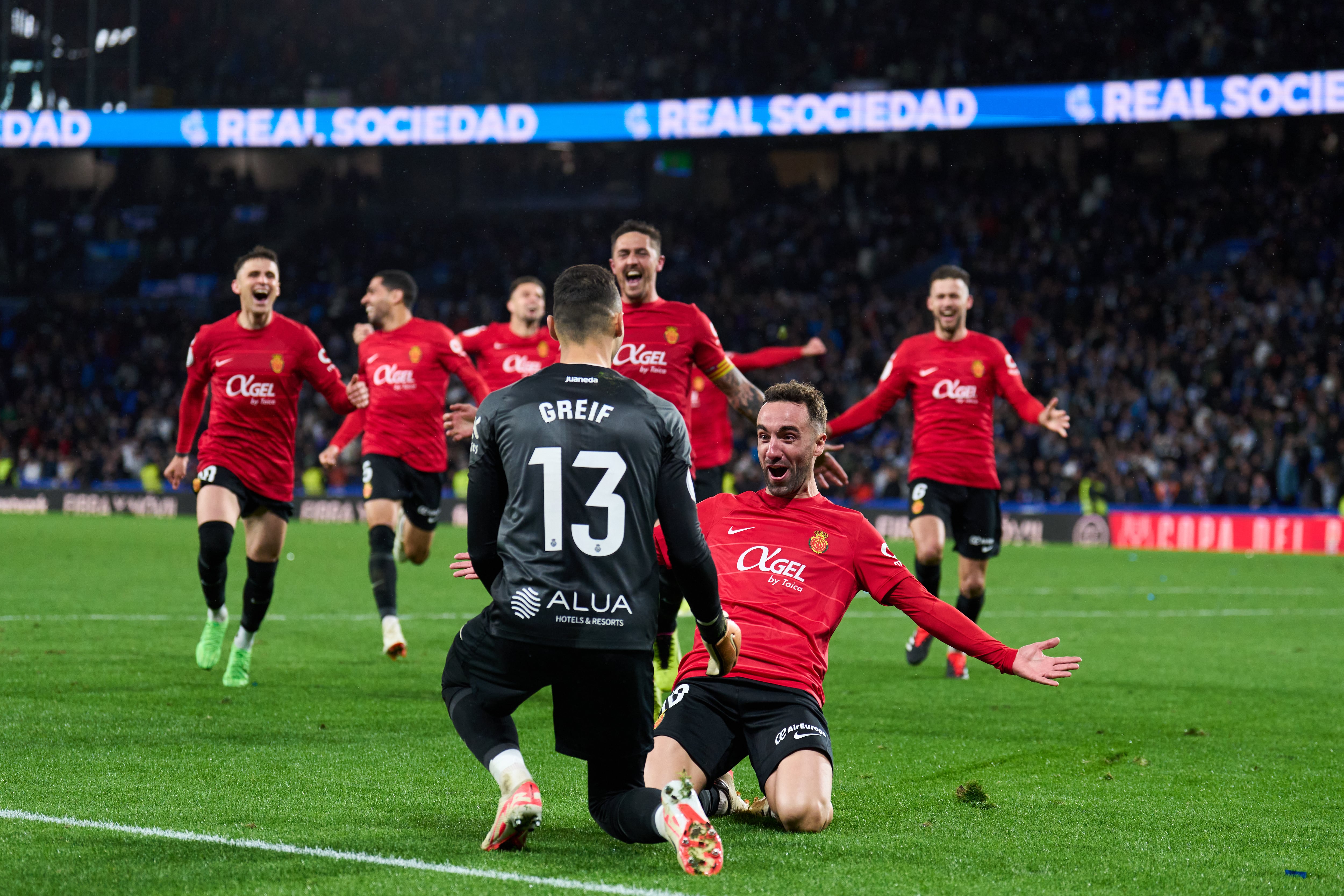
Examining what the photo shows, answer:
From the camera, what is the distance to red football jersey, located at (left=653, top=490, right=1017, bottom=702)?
5512mm

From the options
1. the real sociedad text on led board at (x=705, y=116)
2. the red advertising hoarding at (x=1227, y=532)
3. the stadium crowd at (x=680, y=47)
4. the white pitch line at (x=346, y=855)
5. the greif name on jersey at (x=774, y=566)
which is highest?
the stadium crowd at (x=680, y=47)

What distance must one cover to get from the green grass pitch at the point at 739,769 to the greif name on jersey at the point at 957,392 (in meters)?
1.91

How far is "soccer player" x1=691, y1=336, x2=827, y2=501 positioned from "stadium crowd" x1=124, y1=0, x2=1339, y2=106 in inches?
832

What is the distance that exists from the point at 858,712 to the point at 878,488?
20.2 meters

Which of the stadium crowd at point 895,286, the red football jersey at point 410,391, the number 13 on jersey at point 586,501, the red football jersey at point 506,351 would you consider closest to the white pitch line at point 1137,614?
the red football jersey at point 506,351

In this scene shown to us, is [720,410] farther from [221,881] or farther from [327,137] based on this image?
[327,137]

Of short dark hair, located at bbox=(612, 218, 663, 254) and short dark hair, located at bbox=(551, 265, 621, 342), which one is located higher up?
short dark hair, located at bbox=(612, 218, 663, 254)

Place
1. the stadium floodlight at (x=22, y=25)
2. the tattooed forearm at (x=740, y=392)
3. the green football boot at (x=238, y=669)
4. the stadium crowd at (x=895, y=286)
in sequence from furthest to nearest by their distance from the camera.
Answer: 1. the stadium floodlight at (x=22, y=25)
2. the stadium crowd at (x=895, y=286)
3. the green football boot at (x=238, y=669)
4. the tattooed forearm at (x=740, y=392)

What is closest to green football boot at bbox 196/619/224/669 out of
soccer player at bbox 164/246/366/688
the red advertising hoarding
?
soccer player at bbox 164/246/366/688

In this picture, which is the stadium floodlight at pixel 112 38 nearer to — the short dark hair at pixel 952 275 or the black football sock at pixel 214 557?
the black football sock at pixel 214 557

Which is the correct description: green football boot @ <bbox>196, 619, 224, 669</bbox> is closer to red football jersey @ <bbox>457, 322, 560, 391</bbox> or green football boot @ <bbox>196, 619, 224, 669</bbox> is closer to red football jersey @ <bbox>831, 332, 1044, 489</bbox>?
red football jersey @ <bbox>457, 322, 560, 391</bbox>

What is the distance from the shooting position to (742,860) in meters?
4.70

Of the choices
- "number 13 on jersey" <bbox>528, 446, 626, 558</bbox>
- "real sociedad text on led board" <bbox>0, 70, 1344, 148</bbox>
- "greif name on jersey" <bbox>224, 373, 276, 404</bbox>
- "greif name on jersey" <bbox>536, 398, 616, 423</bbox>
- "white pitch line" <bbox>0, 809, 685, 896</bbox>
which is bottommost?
"white pitch line" <bbox>0, 809, 685, 896</bbox>

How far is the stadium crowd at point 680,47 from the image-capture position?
30.0 m
